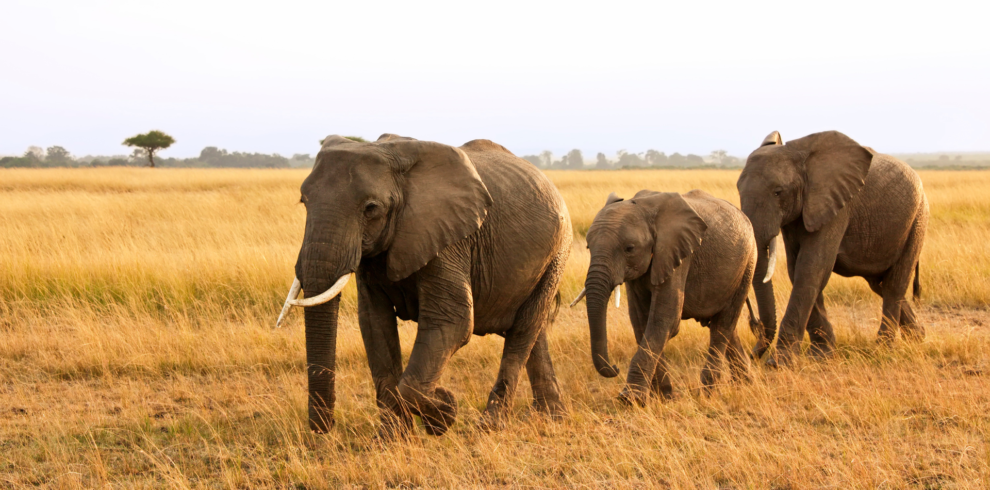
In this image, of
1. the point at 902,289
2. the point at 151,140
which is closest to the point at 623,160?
the point at 151,140

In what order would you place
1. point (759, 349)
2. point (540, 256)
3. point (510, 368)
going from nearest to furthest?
point (540, 256)
point (510, 368)
point (759, 349)

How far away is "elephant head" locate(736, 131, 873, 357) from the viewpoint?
22.3 ft

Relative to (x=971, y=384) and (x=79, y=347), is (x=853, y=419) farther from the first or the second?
(x=79, y=347)

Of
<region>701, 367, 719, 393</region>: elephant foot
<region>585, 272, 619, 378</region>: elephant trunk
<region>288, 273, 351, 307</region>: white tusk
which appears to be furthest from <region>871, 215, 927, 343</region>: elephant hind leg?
<region>288, 273, 351, 307</region>: white tusk

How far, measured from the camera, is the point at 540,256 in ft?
16.1

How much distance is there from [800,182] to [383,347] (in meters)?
4.03

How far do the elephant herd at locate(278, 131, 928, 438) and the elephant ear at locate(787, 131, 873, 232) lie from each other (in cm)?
1

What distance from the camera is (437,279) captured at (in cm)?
436

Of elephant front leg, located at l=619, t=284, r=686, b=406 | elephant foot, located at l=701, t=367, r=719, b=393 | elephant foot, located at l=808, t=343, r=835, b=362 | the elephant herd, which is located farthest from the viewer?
elephant foot, located at l=808, t=343, r=835, b=362

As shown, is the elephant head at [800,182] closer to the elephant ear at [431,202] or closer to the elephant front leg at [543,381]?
the elephant front leg at [543,381]

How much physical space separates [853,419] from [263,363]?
458 centimetres

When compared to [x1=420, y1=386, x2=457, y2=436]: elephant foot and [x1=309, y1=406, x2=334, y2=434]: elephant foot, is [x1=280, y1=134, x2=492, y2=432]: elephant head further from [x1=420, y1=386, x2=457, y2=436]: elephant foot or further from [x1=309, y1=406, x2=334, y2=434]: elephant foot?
[x1=420, y1=386, x2=457, y2=436]: elephant foot

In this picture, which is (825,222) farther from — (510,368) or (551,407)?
(510,368)

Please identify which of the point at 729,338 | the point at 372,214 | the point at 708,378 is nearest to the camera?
the point at 372,214
